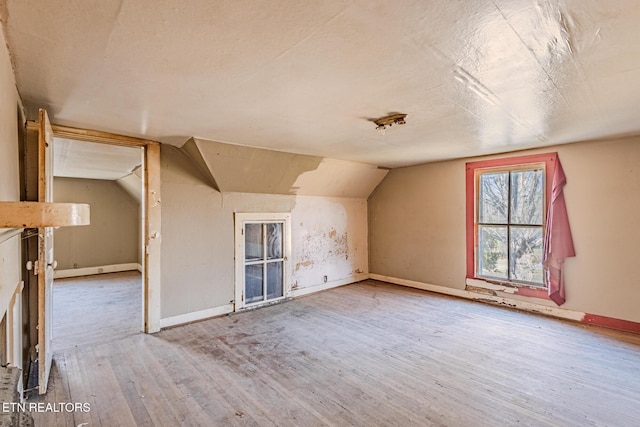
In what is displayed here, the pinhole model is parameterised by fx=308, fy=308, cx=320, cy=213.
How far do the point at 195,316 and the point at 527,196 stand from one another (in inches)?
177

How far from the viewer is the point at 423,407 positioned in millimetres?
2061

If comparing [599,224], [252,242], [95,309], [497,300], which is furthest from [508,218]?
[95,309]

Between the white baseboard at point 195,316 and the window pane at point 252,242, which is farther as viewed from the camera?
the window pane at point 252,242

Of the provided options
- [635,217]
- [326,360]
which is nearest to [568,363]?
[635,217]

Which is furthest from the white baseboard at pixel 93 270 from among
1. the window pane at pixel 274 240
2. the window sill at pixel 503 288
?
the window sill at pixel 503 288

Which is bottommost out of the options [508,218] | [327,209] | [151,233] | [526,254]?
[526,254]

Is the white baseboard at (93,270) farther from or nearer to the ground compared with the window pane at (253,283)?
nearer to the ground

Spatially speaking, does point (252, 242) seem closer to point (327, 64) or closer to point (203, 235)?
point (203, 235)

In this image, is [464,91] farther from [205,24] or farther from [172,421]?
[172,421]

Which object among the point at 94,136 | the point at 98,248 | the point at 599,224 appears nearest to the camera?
the point at 94,136

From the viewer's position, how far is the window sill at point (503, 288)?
3879 mm

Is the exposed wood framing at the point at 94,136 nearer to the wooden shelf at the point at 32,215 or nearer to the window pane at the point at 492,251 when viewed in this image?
the wooden shelf at the point at 32,215

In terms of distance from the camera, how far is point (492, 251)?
4391 mm

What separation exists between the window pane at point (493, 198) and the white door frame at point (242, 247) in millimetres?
2839
